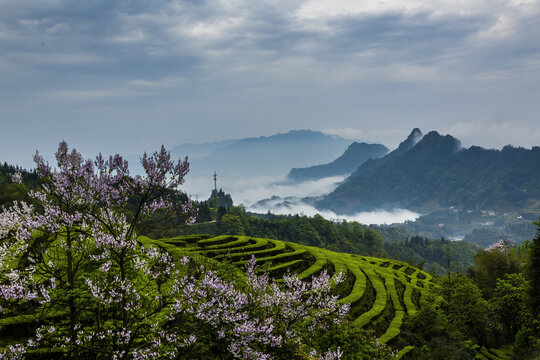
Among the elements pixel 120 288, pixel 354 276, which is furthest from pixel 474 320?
pixel 120 288

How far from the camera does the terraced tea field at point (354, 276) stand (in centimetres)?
3684

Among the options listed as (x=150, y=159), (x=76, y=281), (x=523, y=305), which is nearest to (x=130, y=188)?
(x=150, y=159)

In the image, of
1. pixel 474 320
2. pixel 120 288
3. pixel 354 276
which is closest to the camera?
pixel 120 288

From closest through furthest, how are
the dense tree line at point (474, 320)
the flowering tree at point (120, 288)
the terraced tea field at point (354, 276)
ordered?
the flowering tree at point (120, 288), the dense tree line at point (474, 320), the terraced tea field at point (354, 276)

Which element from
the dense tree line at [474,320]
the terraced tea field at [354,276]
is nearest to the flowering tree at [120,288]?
the terraced tea field at [354,276]

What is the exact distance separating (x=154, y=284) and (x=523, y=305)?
4624 centimetres

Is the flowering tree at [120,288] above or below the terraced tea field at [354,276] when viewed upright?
above

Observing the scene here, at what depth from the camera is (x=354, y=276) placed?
4662cm

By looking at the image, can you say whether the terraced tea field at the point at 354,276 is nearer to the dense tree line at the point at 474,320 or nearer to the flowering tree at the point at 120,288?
the dense tree line at the point at 474,320

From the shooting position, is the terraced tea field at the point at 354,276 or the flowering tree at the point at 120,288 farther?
the terraced tea field at the point at 354,276

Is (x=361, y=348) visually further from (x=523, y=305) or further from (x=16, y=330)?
(x=523, y=305)

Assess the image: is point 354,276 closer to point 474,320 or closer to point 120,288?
point 474,320

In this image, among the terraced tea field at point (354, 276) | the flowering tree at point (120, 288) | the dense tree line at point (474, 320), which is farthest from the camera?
the terraced tea field at point (354, 276)

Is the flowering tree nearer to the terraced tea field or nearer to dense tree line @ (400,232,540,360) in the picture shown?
the terraced tea field
